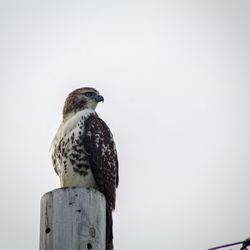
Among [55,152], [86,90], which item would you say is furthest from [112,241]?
[86,90]

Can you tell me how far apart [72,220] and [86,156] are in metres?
3.18

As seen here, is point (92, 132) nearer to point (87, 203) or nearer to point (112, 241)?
point (112, 241)

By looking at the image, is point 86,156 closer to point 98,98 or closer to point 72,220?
point 98,98

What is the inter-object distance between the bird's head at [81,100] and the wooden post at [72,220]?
4170mm

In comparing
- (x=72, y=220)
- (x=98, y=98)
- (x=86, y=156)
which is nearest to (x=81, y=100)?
(x=98, y=98)

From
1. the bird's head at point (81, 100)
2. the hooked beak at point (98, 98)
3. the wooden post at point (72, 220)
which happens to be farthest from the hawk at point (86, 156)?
the wooden post at point (72, 220)

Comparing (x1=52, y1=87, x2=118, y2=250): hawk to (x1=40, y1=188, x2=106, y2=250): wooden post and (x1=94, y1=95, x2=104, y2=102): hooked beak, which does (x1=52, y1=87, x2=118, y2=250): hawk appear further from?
(x1=40, y1=188, x2=106, y2=250): wooden post

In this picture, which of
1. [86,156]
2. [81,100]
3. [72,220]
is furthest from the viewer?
[81,100]

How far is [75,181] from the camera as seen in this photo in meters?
6.21

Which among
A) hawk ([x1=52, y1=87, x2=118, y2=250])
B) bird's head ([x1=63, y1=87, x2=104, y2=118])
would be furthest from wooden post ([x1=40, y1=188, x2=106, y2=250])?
bird's head ([x1=63, y1=87, x2=104, y2=118])

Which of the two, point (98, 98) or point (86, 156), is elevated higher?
point (98, 98)

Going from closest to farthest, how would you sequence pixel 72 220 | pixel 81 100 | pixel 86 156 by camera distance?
1. pixel 72 220
2. pixel 86 156
3. pixel 81 100

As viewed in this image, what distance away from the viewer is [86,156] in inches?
247

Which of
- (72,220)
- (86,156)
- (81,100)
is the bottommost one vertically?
(72,220)
